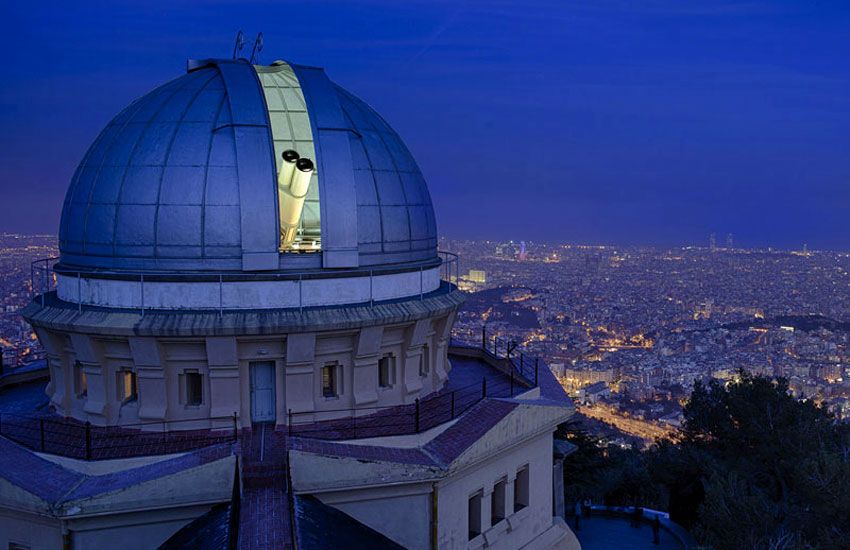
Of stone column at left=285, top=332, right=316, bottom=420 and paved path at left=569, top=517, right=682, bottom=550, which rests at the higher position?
stone column at left=285, top=332, right=316, bottom=420

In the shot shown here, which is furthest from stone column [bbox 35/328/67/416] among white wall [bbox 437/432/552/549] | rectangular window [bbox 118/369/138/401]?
white wall [bbox 437/432/552/549]

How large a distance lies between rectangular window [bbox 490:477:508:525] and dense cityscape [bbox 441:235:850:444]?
9208mm

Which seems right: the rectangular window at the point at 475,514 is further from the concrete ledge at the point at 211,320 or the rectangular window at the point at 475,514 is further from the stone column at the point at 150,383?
the stone column at the point at 150,383

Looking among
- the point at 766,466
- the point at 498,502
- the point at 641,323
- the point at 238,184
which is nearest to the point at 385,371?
the point at 498,502

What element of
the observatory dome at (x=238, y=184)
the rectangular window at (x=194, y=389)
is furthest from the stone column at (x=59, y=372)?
the rectangular window at (x=194, y=389)

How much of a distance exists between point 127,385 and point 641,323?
254 ft

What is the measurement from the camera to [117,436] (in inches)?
586

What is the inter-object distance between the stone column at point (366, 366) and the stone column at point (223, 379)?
2.49 metres

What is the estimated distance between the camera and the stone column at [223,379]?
47.9 feet

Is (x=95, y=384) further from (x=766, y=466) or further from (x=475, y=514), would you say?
(x=766, y=466)

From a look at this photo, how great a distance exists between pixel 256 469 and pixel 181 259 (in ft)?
15.3

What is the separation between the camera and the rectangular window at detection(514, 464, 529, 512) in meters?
17.4

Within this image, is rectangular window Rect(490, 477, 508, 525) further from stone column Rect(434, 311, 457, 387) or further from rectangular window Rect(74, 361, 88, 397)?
rectangular window Rect(74, 361, 88, 397)

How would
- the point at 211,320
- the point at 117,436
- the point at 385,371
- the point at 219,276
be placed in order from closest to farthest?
1. the point at 211,320
2. the point at 219,276
3. the point at 117,436
4. the point at 385,371
